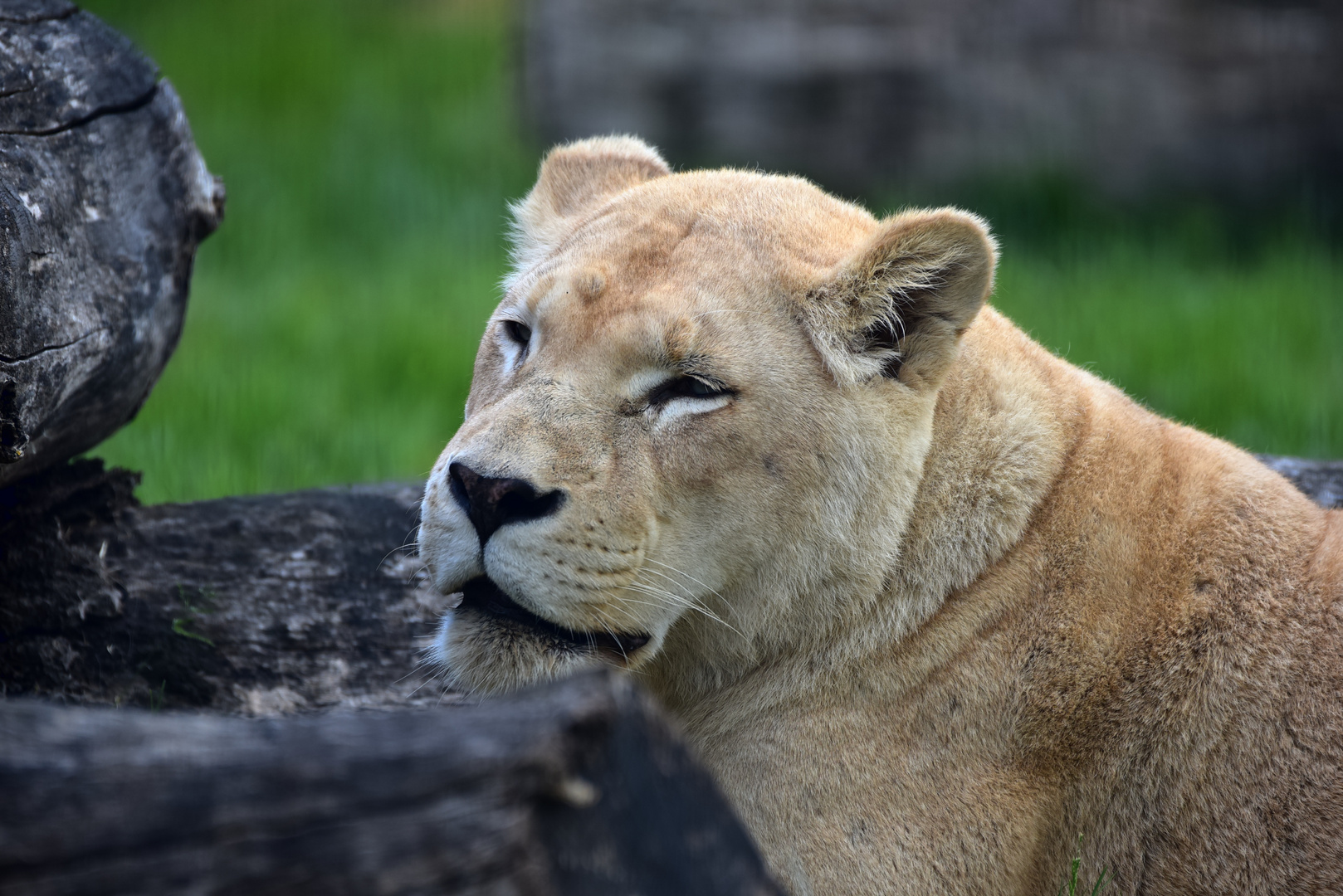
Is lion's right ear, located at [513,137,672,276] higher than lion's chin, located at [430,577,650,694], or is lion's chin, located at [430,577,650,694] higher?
lion's right ear, located at [513,137,672,276]

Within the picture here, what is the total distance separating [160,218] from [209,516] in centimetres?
90

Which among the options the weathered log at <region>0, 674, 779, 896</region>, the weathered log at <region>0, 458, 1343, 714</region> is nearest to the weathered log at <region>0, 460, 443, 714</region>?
the weathered log at <region>0, 458, 1343, 714</region>

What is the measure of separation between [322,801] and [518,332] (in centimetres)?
168

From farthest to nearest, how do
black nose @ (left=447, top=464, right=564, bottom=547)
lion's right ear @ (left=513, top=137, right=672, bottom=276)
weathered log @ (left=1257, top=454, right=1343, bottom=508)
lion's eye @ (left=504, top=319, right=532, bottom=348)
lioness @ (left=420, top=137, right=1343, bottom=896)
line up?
weathered log @ (left=1257, top=454, right=1343, bottom=508) < lion's right ear @ (left=513, top=137, right=672, bottom=276) < lion's eye @ (left=504, top=319, right=532, bottom=348) < lioness @ (left=420, top=137, right=1343, bottom=896) < black nose @ (left=447, top=464, right=564, bottom=547)

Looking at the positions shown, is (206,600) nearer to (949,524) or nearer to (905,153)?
(949,524)

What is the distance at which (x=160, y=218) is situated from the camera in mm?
3338

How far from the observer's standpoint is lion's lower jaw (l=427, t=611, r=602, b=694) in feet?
8.70

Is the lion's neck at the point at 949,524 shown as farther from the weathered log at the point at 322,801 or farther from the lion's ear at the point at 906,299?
the weathered log at the point at 322,801

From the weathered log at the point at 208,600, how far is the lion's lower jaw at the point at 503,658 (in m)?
0.62

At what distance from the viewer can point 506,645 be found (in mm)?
2650

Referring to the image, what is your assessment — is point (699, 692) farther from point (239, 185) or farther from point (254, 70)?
point (254, 70)

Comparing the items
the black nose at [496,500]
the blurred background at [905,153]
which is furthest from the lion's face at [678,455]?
the blurred background at [905,153]

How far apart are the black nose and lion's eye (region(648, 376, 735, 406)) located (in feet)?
1.13

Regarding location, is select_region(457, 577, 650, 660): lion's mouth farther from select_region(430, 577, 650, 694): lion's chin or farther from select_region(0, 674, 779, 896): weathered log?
select_region(0, 674, 779, 896): weathered log
